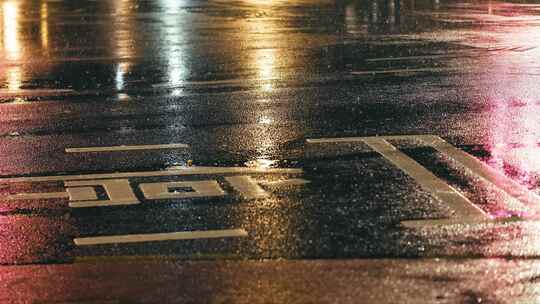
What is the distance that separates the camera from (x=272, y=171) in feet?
31.0

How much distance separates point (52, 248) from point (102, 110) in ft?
19.1

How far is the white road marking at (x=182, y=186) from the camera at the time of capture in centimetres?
859

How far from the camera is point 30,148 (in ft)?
35.0

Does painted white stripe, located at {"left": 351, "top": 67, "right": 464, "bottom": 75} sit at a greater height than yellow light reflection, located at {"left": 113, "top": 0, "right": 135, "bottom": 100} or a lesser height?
greater

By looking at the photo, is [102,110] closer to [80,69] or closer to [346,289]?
[80,69]

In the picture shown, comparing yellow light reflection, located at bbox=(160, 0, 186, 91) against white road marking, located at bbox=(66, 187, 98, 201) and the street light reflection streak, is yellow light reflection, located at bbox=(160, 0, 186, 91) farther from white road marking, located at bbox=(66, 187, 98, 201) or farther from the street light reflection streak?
white road marking, located at bbox=(66, 187, 98, 201)

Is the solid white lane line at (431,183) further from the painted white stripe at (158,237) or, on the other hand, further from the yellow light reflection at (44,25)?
the yellow light reflection at (44,25)

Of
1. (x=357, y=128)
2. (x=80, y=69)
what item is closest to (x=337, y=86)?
(x=357, y=128)

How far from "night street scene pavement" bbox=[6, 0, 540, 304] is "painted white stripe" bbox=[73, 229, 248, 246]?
2 cm

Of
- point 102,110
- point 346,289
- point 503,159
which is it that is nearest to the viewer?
point 346,289

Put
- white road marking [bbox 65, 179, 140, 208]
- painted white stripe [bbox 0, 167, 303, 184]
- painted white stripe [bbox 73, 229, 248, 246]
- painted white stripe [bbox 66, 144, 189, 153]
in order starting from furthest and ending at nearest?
painted white stripe [bbox 66, 144, 189, 153], painted white stripe [bbox 0, 167, 303, 184], white road marking [bbox 65, 179, 140, 208], painted white stripe [bbox 73, 229, 248, 246]

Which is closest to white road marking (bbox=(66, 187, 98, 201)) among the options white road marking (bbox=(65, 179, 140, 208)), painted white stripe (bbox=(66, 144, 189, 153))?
white road marking (bbox=(65, 179, 140, 208))

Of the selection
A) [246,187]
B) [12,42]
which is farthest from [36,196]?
[12,42]

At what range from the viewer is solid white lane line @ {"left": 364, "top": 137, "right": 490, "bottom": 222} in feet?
26.1
